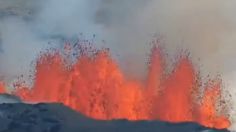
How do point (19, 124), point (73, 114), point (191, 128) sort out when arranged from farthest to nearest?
point (19, 124) < point (73, 114) < point (191, 128)

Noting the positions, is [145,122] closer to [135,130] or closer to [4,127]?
[135,130]

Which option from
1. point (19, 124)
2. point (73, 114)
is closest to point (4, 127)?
point (19, 124)

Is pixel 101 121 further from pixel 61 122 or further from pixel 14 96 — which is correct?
pixel 14 96

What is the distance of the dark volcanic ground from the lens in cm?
14800

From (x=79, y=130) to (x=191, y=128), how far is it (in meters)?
30.2

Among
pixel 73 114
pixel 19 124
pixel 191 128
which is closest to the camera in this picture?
pixel 191 128

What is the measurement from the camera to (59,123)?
6353 inches

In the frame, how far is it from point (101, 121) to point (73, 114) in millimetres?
9074

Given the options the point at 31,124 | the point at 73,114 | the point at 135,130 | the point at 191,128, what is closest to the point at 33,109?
the point at 31,124

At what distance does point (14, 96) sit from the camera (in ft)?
579

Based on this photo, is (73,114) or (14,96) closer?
(73,114)

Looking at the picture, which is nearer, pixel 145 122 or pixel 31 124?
pixel 145 122

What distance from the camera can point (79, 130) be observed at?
150000 mm

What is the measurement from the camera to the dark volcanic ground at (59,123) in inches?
5827
